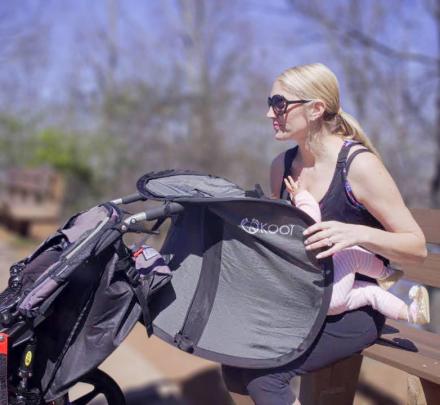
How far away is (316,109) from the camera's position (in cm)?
238

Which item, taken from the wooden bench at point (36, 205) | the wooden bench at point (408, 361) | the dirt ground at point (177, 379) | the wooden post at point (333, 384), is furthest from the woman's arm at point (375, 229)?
the wooden bench at point (36, 205)

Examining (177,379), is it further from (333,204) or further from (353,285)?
(333,204)

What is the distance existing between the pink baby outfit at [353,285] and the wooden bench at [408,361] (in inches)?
8.8

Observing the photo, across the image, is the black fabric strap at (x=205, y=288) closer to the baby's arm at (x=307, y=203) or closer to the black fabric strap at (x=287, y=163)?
the baby's arm at (x=307, y=203)

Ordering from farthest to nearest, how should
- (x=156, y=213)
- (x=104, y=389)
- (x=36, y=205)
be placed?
(x=36, y=205) → (x=104, y=389) → (x=156, y=213)

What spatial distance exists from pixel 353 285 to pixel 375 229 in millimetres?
283

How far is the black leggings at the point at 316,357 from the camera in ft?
7.19

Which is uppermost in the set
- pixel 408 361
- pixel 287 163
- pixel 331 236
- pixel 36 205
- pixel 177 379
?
pixel 287 163

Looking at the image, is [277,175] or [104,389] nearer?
→ [104,389]

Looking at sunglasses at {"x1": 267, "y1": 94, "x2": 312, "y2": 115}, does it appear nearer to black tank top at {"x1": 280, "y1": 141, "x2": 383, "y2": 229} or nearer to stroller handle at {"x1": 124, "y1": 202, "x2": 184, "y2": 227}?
black tank top at {"x1": 280, "y1": 141, "x2": 383, "y2": 229}

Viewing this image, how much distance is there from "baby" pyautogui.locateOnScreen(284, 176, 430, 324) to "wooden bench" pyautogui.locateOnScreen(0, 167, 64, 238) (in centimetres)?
705

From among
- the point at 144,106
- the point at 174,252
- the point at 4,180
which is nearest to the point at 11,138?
the point at 4,180

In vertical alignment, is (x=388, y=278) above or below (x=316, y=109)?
below

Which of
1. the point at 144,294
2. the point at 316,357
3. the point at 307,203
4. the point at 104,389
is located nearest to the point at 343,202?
the point at 307,203
